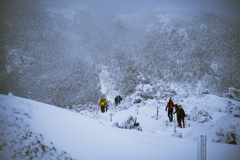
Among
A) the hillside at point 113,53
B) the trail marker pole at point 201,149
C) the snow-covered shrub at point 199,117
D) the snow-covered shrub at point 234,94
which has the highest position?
→ the hillside at point 113,53

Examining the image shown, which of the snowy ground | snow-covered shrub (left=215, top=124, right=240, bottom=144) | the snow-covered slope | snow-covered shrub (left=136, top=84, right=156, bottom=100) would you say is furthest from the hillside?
the snow-covered slope

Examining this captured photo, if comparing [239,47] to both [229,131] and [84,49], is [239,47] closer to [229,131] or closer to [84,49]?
[229,131]

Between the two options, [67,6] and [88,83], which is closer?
[88,83]

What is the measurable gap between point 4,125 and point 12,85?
29134 mm

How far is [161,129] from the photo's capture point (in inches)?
359

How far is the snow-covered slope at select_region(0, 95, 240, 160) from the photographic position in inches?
86.7

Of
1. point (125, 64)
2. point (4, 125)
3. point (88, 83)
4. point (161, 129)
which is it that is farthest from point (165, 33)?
point (4, 125)

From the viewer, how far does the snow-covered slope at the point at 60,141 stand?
2201 millimetres

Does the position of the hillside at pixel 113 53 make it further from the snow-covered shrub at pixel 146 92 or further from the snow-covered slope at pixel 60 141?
the snow-covered slope at pixel 60 141

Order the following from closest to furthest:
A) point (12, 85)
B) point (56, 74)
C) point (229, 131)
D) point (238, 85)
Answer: point (229, 131), point (238, 85), point (12, 85), point (56, 74)

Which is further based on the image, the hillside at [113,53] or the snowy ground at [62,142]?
the hillside at [113,53]

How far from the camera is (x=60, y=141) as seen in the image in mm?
2736

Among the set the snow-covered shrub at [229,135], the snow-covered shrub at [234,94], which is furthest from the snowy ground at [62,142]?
the snow-covered shrub at [234,94]

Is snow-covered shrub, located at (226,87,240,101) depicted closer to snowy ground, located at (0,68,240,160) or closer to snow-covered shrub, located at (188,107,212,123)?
snow-covered shrub, located at (188,107,212,123)
